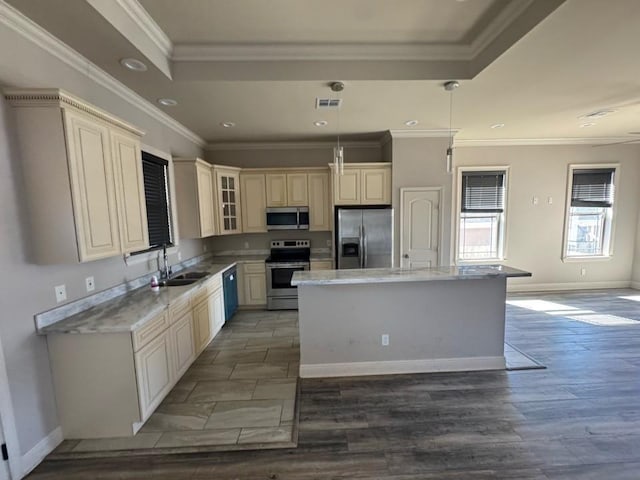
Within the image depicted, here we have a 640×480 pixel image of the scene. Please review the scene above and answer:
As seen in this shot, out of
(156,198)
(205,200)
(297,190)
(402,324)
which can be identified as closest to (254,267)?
(205,200)

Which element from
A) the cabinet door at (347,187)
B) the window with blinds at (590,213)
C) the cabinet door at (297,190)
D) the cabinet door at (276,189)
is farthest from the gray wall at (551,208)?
the cabinet door at (276,189)

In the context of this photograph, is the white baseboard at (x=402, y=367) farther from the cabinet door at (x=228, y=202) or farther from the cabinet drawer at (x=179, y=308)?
the cabinet door at (x=228, y=202)

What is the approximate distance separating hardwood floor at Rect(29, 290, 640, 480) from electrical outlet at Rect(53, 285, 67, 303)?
1.09m

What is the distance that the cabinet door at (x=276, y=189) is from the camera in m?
4.94

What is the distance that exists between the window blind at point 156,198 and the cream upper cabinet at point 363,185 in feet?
8.09

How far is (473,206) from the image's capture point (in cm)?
558

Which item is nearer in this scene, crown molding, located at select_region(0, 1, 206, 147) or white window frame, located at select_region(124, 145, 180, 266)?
crown molding, located at select_region(0, 1, 206, 147)

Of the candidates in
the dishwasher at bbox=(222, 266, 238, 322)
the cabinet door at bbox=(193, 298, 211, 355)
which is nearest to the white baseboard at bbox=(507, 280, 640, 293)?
the dishwasher at bbox=(222, 266, 238, 322)

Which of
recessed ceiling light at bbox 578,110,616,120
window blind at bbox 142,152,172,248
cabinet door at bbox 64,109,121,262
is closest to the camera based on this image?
cabinet door at bbox 64,109,121,262

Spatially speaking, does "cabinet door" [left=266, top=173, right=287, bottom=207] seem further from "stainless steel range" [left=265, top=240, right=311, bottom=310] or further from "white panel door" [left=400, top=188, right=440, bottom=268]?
"white panel door" [left=400, top=188, right=440, bottom=268]

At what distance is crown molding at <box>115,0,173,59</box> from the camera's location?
201 centimetres

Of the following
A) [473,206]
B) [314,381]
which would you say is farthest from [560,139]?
[314,381]

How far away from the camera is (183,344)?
2.89 metres

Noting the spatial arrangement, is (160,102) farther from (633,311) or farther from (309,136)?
(633,311)
